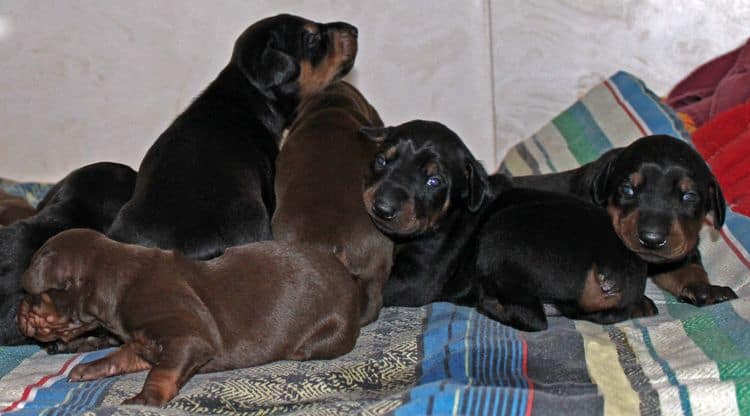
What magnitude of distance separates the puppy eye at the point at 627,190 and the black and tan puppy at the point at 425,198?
0.56m

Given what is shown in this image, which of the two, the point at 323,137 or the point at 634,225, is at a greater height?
the point at 323,137

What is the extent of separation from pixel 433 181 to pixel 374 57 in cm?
235

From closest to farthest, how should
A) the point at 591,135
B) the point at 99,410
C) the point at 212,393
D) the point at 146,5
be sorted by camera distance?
the point at 99,410, the point at 212,393, the point at 591,135, the point at 146,5

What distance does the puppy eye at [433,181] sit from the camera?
4020 millimetres

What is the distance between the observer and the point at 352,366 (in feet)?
10.7

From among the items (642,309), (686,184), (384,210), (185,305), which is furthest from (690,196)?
(185,305)

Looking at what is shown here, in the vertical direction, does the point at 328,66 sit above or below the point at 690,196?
above

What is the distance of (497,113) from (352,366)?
11.2ft

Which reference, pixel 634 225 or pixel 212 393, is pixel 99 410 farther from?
pixel 634 225

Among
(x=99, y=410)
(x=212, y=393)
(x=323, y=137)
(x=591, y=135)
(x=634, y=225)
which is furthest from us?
(x=591, y=135)

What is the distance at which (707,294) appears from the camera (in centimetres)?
386

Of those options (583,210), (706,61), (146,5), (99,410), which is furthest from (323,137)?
(706,61)

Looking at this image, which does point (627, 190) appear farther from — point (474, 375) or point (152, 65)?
point (152, 65)

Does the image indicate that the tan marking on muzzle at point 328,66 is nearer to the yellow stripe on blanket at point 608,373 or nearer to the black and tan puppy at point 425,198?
the black and tan puppy at point 425,198
